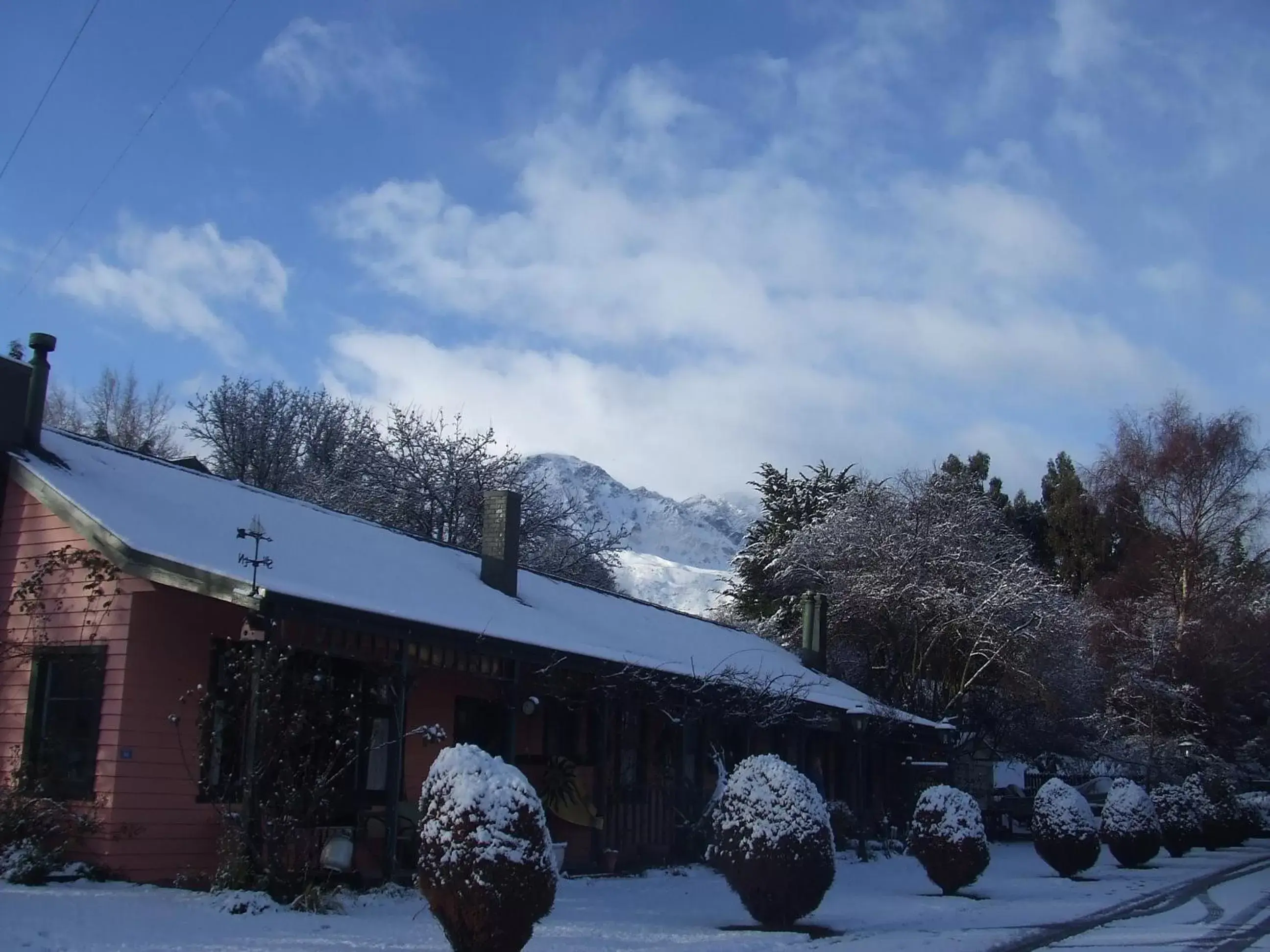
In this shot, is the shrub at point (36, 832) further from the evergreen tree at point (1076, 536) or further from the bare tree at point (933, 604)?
the evergreen tree at point (1076, 536)

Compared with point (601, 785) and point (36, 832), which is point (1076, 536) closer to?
point (601, 785)

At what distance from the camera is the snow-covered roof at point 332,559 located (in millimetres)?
12273

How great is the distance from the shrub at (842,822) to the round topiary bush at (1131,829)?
4.31 metres

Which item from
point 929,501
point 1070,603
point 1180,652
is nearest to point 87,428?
point 929,501

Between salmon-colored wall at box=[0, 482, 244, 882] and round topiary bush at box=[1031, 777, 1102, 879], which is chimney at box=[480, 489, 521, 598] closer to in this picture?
salmon-colored wall at box=[0, 482, 244, 882]

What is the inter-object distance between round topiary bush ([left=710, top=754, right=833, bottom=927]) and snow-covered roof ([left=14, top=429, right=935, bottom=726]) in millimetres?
3515

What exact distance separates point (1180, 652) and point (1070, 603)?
672 cm

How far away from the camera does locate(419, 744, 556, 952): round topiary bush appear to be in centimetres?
845

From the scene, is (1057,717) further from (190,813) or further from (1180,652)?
(190,813)

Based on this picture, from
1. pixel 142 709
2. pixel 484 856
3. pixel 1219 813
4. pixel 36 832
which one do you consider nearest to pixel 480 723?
pixel 142 709

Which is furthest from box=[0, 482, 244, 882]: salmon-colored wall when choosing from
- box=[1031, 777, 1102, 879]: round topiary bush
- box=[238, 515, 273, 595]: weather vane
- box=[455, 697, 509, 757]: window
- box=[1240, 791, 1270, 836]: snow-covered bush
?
box=[1240, 791, 1270, 836]: snow-covered bush

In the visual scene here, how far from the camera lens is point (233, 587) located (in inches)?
427

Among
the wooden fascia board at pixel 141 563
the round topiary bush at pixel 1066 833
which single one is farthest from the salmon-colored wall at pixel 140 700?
the round topiary bush at pixel 1066 833

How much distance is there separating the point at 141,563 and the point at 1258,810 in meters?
31.8
